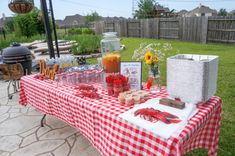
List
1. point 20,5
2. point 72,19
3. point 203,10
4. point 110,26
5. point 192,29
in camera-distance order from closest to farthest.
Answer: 1. point 20,5
2. point 192,29
3. point 110,26
4. point 203,10
5. point 72,19

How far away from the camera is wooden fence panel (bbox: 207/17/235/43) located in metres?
9.62

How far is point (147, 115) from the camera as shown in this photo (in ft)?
4.59

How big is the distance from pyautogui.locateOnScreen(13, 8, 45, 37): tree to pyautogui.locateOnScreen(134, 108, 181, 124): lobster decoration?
15.4 m

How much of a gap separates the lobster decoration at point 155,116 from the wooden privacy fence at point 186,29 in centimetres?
994

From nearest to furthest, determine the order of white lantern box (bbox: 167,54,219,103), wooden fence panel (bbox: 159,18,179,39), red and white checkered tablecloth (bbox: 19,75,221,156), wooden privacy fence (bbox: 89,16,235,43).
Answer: red and white checkered tablecloth (bbox: 19,75,221,156) < white lantern box (bbox: 167,54,219,103) < wooden privacy fence (bbox: 89,16,235,43) < wooden fence panel (bbox: 159,18,179,39)

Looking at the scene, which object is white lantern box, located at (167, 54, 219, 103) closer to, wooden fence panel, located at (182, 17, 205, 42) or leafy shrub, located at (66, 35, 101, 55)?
leafy shrub, located at (66, 35, 101, 55)

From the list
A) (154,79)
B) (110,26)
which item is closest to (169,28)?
(110,26)

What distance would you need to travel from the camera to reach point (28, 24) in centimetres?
1541

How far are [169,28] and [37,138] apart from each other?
1151 centimetres

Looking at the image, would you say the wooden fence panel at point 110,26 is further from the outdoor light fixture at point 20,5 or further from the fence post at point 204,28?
the outdoor light fixture at point 20,5

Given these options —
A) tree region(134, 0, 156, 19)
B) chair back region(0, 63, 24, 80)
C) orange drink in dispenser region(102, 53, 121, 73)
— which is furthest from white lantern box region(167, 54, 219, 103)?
tree region(134, 0, 156, 19)

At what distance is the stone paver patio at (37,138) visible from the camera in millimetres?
2387

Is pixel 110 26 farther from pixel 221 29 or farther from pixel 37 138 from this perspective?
pixel 37 138

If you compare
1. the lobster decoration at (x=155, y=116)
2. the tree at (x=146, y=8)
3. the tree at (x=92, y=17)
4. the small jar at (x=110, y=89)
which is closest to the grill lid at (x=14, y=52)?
the small jar at (x=110, y=89)
